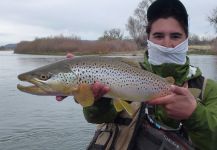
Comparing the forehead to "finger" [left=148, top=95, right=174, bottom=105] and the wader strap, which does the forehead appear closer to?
the wader strap

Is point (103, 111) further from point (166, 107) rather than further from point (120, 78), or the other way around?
point (166, 107)

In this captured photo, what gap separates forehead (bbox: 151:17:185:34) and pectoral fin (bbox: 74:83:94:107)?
784 millimetres

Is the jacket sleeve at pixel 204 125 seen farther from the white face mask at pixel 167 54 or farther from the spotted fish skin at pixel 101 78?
the white face mask at pixel 167 54

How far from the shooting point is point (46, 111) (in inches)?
536

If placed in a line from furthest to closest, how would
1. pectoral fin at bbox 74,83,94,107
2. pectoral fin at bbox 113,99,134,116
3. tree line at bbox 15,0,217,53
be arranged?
tree line at bbox 15,0,217,53
pectoral fin at bbox 113,99,134,116
pectoral fin at bbox 74,83,94,107

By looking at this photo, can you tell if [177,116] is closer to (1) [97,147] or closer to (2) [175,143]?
(2) [175,143]

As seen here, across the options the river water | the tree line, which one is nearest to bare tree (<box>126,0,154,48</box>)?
the tree line

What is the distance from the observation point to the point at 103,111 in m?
3.35

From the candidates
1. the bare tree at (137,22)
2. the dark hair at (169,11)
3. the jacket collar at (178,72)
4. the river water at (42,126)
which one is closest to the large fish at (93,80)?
the jacket collar at (178,72)

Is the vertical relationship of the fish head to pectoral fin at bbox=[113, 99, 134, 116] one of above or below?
above

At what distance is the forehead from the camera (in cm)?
345

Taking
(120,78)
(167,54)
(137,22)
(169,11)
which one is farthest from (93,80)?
(137,22)

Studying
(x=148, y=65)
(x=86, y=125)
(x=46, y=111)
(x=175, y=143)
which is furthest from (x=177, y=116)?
(x=46, y=111)

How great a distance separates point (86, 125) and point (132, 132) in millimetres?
8380
